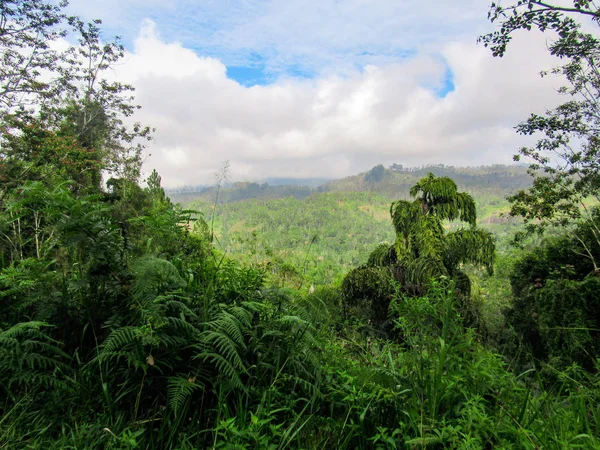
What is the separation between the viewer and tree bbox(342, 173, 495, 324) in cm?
1155

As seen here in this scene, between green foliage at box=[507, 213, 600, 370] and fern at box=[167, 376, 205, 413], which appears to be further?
green foliage at box=[507, 213, 600, 370]

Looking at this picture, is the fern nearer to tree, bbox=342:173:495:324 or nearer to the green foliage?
the green foliage

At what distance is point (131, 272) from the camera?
1.73m

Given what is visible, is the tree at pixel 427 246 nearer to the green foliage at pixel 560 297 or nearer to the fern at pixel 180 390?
the green foliage at pixel 560 297

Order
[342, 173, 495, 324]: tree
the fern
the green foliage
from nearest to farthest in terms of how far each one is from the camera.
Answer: the fern < the green foliage < [342, 173, 495, 324]: tree

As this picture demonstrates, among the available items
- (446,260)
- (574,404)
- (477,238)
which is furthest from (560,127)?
(574,404)

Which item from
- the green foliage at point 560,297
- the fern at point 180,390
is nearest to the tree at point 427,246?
the green foliage at point 560,297

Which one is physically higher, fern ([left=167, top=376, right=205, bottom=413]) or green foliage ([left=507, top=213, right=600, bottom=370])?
fern ([left=167, top=376, right=205, bottom=413])

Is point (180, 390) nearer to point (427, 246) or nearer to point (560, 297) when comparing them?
point (560, 297)

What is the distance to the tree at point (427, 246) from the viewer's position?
1155 cm

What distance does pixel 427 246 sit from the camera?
11.8m

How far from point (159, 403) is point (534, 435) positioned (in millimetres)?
1613

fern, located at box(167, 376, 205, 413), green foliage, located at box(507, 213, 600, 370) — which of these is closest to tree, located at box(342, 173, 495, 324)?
green foliage, located at box(507, 213, 600, 370)

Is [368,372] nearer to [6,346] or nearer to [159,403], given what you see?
[159,403]
